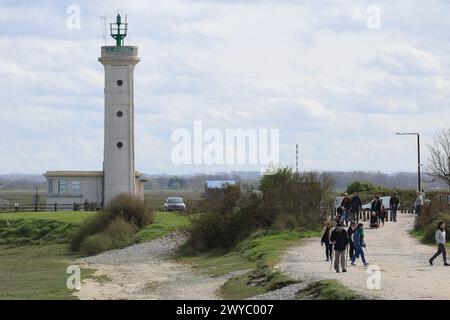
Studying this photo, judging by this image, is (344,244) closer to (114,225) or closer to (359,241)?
(359,241)

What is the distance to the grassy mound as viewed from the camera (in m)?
63.0

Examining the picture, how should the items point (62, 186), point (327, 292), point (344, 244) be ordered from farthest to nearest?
point (62, 186) → point (344, 244) → point (327, 292)

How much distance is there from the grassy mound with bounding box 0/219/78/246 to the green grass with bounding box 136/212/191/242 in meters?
4.58

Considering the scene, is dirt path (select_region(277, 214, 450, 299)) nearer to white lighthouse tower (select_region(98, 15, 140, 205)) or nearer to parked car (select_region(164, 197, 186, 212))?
white lighthouse tower (select_region(98, 15, 140, 205))

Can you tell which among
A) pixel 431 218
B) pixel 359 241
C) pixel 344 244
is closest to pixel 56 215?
pixel 431 218

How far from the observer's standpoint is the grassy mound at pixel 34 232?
207 ft

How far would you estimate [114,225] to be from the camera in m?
59.7

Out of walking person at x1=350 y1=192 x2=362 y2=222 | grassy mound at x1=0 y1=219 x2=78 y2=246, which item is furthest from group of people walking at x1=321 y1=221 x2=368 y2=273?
grassy mound at x1=0 y1=219 x2=78 y2=246

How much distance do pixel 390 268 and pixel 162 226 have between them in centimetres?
2694
